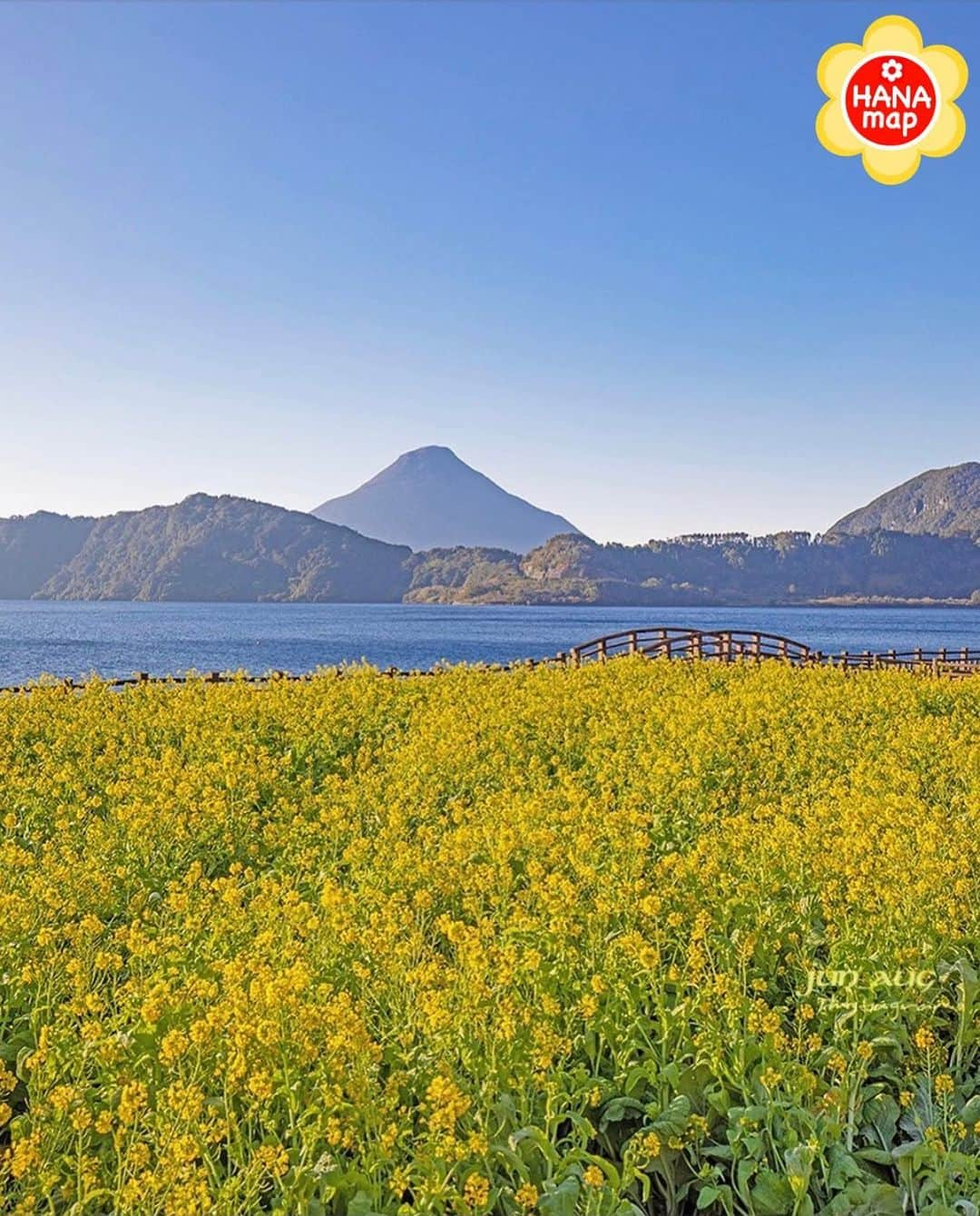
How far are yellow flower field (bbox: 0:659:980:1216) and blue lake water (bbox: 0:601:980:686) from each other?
4981cm

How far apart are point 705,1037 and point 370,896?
1836mm

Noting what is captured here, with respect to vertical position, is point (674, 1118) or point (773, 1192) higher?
point (674, 1118)

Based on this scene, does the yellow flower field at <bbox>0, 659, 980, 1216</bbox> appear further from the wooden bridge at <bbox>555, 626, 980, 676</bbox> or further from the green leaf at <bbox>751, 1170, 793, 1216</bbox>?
the wooden bridge at <bbox>555, 626, 980, 676</bbox>

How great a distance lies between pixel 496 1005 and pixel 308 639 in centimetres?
10869

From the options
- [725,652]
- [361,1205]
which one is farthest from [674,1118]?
[725,652]

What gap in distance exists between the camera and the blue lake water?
260ft

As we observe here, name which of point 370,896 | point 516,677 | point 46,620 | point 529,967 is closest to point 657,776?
point 370,896

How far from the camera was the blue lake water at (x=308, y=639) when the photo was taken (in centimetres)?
7927

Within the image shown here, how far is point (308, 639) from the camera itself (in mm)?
110812

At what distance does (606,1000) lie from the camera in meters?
4.18

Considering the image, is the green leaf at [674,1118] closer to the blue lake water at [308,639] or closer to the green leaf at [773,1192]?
the green leaf at [773,1192]

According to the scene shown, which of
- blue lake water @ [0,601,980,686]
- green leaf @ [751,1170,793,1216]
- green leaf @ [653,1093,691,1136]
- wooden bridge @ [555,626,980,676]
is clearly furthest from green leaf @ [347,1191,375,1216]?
blue lake water @ [0,601,980,686]

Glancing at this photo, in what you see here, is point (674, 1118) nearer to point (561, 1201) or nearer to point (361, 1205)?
point (561, 1201)

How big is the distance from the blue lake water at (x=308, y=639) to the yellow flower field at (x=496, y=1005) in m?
49.8
